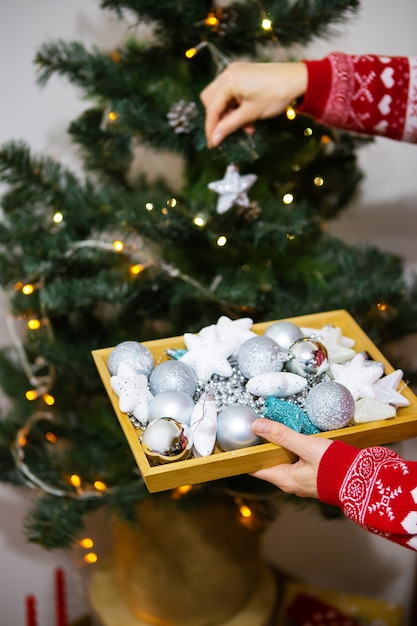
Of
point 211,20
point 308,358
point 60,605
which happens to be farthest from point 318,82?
point 60,605

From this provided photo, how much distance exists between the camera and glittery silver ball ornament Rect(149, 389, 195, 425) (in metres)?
0.79

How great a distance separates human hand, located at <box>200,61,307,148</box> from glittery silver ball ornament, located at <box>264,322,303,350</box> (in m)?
0.29

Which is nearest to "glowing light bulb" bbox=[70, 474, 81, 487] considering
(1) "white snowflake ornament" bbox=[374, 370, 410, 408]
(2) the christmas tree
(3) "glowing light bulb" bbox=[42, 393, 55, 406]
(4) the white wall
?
(2) the christmas tree

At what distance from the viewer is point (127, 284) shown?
3.46ft

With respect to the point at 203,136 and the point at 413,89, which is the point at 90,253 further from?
the point at 413,89

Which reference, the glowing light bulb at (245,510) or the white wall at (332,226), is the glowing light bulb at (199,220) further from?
the glowing light bulb at (245,510)

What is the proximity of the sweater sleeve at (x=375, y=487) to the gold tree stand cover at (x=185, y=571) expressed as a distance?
0.53 m

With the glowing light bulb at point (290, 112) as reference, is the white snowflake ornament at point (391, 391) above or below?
below

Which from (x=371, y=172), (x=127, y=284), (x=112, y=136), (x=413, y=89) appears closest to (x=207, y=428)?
(x=127, y=284)

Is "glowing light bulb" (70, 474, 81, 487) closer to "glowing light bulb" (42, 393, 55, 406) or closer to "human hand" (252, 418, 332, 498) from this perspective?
"glowing light bulb" (42, 393, 55, 406)

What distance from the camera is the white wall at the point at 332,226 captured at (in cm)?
123

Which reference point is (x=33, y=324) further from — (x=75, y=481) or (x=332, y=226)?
(x=332, y=226)

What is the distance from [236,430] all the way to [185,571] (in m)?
0.71

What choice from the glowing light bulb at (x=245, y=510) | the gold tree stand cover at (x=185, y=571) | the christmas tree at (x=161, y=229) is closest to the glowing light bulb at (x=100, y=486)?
the christmas tree at (x=161, y=229)
